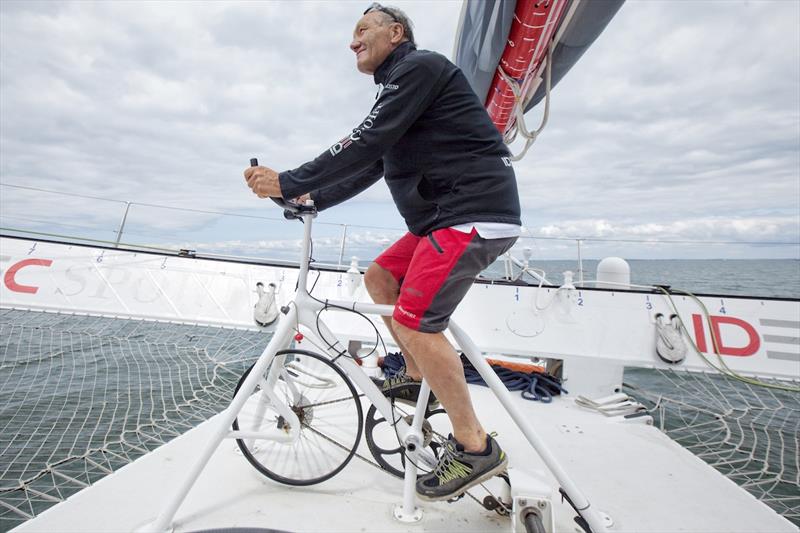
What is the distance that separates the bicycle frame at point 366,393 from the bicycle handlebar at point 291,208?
0.10ft

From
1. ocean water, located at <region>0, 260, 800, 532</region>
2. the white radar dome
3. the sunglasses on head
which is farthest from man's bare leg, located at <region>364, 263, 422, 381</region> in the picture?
the white radar dome

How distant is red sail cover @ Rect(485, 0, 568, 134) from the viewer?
1.70 m

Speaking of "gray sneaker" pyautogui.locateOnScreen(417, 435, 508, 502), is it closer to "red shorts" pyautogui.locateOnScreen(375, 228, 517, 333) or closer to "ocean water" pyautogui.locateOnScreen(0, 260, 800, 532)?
"red shorts" pyautogui.locateOnScreen(375, 228, 517, 333)

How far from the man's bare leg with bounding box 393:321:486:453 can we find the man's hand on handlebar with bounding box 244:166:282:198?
0.57 metres

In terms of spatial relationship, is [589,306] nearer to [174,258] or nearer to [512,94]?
[512,94]

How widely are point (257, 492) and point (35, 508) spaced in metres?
1.39

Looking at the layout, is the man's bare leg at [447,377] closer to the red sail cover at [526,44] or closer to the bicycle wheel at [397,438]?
the bicycle wheel at [397,438]

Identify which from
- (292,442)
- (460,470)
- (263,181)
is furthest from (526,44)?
(292,442)

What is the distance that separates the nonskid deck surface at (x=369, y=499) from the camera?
1.28m

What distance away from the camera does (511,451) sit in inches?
77.3

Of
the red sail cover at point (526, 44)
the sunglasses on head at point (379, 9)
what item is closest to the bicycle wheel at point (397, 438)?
the sunglasses on head at point (379, 9)

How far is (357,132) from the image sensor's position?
43.7 inches

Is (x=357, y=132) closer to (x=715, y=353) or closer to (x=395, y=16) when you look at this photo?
(x=395, y=16)

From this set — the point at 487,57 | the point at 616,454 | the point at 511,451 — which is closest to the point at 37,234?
the point at 487,57
